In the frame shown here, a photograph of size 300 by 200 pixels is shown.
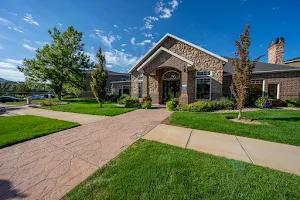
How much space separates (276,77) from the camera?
1227cm

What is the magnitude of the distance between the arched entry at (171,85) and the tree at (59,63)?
1953cm

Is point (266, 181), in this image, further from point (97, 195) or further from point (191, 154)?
point (97, 195)

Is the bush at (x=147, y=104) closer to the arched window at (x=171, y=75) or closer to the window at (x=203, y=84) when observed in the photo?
the arched window at (x=171, y=75)

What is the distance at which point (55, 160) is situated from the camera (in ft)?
10.5

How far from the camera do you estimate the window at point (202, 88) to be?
1244 cm

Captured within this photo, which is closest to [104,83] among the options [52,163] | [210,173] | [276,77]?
[52,163]

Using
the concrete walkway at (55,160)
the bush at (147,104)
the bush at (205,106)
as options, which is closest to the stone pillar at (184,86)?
the bush at (205,106)

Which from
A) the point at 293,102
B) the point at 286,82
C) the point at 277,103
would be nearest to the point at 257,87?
the point at 286,82

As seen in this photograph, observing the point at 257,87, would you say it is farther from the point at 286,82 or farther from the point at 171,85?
the point at 171,85

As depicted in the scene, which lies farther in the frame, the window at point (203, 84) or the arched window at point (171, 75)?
the arched window at point (171, 75)

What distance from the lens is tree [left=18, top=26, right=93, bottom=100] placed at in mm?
22438

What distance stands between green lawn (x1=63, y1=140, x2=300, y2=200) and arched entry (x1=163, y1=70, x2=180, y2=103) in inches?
433

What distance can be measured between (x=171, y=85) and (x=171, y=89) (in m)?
0.45

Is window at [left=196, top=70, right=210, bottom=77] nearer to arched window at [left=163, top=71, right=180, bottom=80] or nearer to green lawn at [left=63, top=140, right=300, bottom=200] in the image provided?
arched window at [left=163, top=71, right=180, bottom=80]
